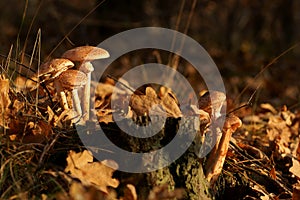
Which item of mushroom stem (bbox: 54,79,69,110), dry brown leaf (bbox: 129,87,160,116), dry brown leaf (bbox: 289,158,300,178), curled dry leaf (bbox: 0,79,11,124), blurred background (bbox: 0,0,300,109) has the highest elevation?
blurred background (bbox: 0,0,300,109)

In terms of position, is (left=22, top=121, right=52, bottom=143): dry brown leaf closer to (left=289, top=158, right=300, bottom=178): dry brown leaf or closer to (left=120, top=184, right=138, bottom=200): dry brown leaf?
(left=120, top=184, right=138, bottom=200): dry brown leaf

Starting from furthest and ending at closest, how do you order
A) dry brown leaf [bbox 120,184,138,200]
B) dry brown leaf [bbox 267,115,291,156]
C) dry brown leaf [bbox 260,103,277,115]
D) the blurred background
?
1. the blurred background
2. dry brown leaf [bbox 260,103,277,115]
3. dry brown leaf [bbox 267,115,291,156]
4. dry brown leaf [bbox 120,184,138,200]

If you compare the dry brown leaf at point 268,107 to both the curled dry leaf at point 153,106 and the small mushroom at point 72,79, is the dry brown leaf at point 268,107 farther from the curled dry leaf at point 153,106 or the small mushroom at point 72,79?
the small mushroom at point 72,79

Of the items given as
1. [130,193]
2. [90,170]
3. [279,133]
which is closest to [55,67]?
[90,170]

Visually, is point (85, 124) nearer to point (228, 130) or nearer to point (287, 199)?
point (228, 130)

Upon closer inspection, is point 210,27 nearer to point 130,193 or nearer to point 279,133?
point 279,133

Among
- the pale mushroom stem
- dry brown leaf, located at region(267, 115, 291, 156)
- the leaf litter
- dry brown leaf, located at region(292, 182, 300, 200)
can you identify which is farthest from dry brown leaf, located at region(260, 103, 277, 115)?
the pale mushroom stem

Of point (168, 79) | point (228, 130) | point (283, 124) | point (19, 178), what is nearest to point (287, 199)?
point (228, 130)
